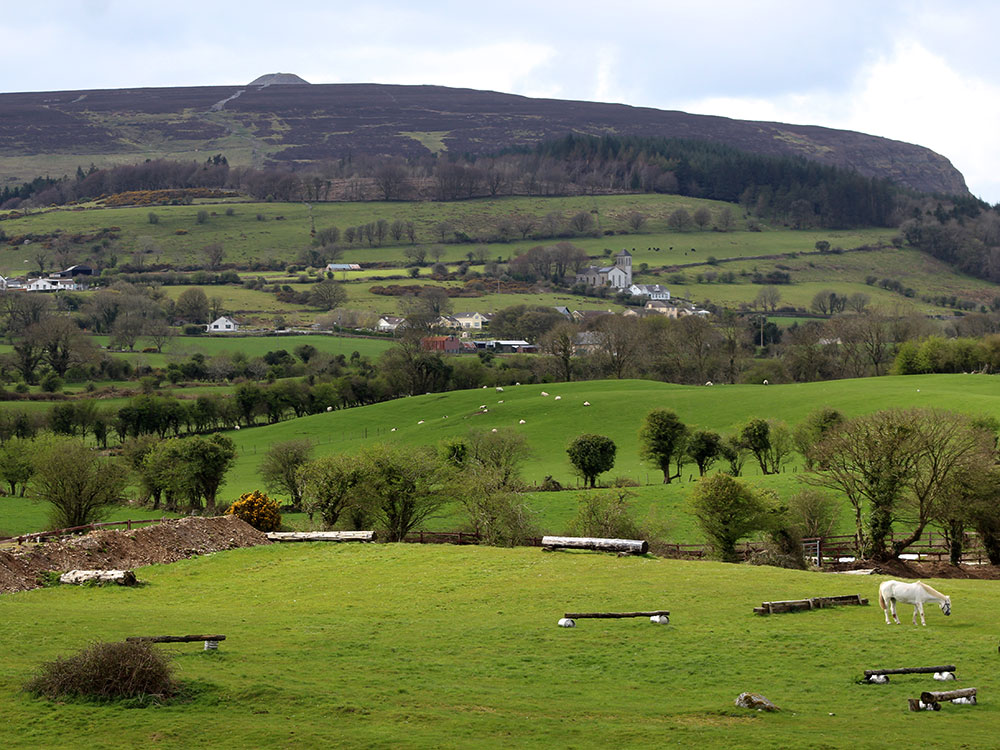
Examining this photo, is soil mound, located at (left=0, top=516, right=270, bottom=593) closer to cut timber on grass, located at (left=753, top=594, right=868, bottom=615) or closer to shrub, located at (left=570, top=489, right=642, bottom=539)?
shrub, located at (left=570, top=489, right=642, bottom=539)

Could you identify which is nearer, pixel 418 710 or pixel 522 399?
pixel 418 710

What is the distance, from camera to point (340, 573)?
38.5 m

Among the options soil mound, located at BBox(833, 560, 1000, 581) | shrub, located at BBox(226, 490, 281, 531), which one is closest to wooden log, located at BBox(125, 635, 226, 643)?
shrub, located at BBox(226, 490, 281, 531)

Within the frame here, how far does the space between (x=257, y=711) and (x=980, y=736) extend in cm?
1286

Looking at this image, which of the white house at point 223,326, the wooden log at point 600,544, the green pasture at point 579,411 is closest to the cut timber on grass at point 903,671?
the wooden log at point 600,544

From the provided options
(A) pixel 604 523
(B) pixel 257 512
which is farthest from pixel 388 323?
(A) pixel 604 523

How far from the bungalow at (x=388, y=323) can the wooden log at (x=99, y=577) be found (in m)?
143

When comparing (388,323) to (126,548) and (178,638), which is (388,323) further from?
(178,638)

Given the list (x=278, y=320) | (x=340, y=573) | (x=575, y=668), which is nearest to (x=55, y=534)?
(x=340, y=573)

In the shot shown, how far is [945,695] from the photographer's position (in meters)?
20.9

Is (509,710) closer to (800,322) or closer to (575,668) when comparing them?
(575,668)

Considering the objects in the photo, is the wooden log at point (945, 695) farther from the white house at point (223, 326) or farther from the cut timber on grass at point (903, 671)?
the white house at point (223, 326)

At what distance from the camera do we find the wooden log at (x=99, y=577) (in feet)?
117

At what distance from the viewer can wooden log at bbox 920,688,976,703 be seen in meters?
20.8
